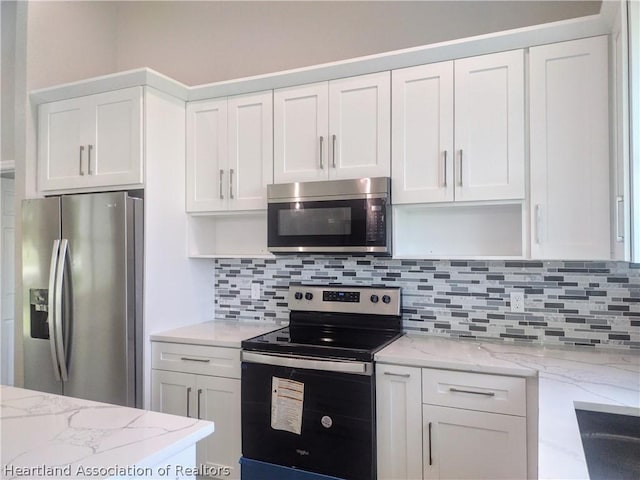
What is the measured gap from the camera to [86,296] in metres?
2.53

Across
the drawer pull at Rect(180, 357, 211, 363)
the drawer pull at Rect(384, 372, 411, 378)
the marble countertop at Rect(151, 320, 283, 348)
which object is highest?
the marble countertop at Rect(151, 320, 283, 348)

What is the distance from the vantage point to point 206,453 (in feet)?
7.97

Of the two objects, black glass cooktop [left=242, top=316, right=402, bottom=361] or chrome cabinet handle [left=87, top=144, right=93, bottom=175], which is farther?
chrome cabinet handle [left=87, top=144, right=93, bottom=175]

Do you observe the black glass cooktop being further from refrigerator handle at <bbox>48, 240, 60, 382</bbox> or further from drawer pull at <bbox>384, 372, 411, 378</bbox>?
refrigerator handle at <bbox>48, 240, 60, 382</bbox>

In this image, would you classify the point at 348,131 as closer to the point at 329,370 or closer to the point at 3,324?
the point at 329,370

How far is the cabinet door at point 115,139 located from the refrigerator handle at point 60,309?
0.44 meters

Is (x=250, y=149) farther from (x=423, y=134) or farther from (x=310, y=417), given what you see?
(x=310, y=417)

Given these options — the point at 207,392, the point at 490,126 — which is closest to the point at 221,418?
the point at 207,392

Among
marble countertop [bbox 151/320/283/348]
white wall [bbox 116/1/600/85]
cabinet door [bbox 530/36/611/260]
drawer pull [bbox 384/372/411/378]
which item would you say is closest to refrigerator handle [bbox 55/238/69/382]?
marble countertop [bbox 151/320/283/348]

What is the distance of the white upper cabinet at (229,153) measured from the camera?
8.71 feet

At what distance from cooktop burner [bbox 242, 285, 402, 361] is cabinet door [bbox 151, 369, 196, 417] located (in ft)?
1.61

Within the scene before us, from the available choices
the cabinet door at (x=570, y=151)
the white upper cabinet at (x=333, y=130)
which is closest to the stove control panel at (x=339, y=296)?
the white upper cabinet at (x=333, y=130)

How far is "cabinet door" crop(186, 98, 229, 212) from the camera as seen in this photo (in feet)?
9.04

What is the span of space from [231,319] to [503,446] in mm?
1871
